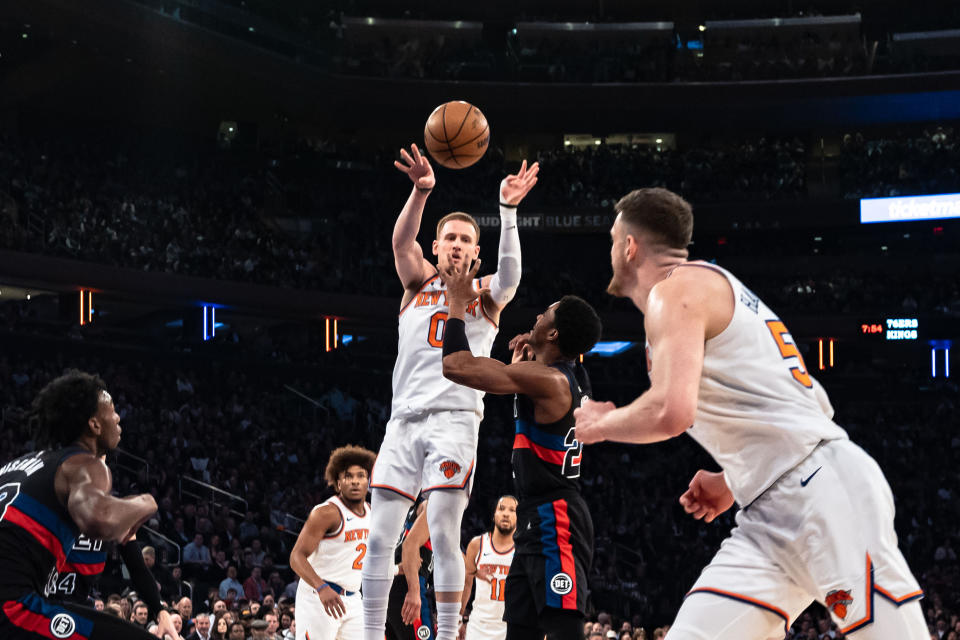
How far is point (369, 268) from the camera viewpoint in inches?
1228

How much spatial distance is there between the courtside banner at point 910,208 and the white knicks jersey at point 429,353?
27679 millimetres

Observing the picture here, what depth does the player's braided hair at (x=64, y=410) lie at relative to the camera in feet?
18.2

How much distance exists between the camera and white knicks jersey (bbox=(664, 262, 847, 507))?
421 cm

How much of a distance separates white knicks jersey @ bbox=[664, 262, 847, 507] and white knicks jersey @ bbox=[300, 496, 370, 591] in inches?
247

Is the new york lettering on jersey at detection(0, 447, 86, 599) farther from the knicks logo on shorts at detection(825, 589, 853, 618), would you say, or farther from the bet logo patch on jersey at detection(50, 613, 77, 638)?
the knicks logo on shorts at detection(825, 589, 853, 618)

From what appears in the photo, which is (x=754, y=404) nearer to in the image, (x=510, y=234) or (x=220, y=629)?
(x=510, y=234)

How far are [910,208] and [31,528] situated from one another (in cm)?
3151

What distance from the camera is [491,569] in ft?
37.9

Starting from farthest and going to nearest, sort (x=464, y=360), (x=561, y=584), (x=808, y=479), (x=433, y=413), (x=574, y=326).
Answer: (x=433, y=413) < (x=574, y=326) < (x=561, y=584) < (x=464, y=360) < (x=808, y=479)

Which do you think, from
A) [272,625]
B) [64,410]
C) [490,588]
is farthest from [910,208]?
[64,410]

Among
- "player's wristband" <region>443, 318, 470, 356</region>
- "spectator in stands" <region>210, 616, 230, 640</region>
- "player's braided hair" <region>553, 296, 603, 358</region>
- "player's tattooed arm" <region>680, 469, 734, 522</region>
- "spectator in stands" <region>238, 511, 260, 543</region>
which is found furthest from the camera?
"spectator in stands" <region>238, 511, 260, 543</region>

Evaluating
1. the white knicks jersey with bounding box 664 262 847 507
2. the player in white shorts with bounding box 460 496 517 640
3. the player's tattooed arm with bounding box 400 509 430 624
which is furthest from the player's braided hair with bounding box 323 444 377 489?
the white knicks jersey with bounding box 664 262 847 507

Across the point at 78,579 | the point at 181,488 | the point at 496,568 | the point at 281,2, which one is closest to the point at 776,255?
the point at 281,2

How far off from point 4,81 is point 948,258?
2778cm
